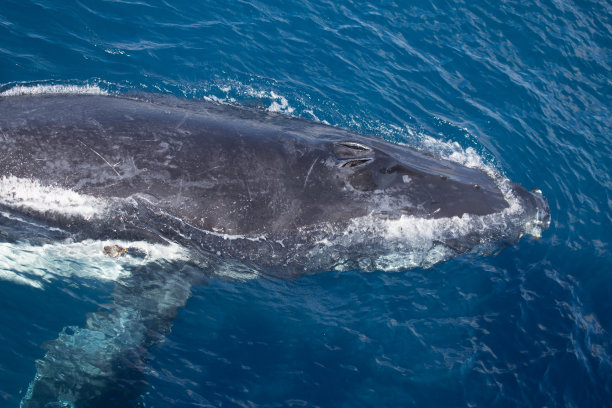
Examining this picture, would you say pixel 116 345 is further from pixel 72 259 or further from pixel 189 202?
pixel 189 202

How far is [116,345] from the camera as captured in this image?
812cm

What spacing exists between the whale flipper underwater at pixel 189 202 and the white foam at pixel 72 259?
182 mm

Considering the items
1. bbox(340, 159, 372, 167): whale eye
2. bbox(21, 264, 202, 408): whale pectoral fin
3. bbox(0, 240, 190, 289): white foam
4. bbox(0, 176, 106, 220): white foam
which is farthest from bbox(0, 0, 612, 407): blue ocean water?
bbox(340, 159, 372, 167): whale eye

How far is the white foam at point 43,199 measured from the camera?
25.2 feet

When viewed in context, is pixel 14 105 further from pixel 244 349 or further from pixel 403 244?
pixel 403 244

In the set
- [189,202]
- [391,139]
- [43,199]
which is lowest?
[43,199]

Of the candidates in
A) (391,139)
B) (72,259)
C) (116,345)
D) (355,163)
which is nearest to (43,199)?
(72,259)

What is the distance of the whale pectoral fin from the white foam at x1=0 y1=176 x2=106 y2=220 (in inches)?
57.5

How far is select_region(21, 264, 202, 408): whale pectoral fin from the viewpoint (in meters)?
7.71

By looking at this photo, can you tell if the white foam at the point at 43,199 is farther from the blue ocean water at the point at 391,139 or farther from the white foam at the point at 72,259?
the blue ocean water at the point at 391,139

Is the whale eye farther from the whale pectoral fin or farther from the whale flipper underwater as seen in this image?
the whale pectoral fin

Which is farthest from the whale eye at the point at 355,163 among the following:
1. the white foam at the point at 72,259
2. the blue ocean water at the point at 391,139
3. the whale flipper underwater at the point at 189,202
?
the white foam at the point at 72,259

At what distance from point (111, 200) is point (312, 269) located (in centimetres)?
375

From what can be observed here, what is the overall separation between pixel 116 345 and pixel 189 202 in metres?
2.69
